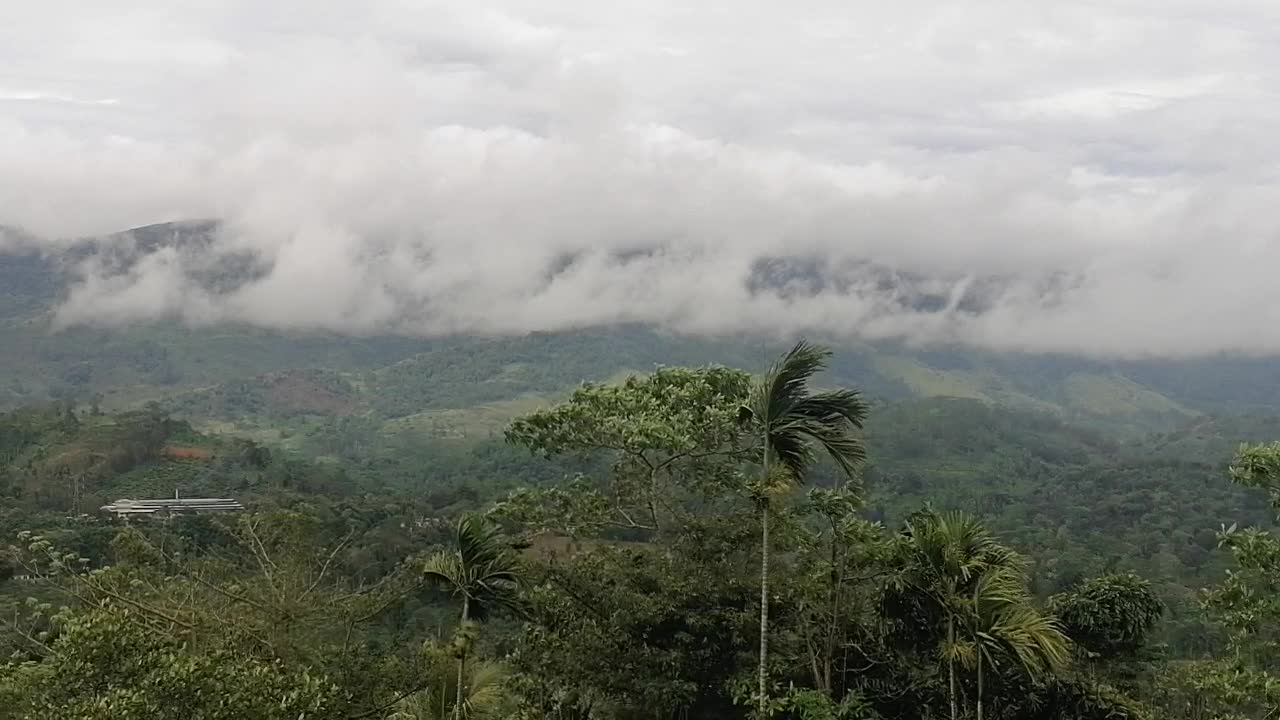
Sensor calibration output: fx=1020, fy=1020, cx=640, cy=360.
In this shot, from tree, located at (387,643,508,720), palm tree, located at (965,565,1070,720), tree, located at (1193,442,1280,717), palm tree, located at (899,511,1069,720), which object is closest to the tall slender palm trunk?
palm tree, located at (899,511,1069,720)

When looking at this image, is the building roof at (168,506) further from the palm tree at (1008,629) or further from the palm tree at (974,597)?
the palm tree at (1008,629)

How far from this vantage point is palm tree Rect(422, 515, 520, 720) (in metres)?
12.3

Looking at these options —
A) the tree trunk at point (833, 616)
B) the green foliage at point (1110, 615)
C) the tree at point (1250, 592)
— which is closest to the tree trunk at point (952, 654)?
the tree trunk at point (833, 616)

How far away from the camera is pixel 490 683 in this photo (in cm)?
1429

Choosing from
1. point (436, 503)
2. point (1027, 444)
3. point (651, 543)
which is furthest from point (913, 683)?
point (1027, 444)

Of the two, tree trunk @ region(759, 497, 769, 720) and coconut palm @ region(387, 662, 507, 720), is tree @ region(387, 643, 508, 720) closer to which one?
coconut palm @ region(387, 662, 507, 720)

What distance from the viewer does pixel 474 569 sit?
12430 millimetres

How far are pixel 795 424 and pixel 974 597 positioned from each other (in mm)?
2862

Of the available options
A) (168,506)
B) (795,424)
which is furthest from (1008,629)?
(168,506)

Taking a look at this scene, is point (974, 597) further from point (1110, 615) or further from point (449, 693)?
point (449, 693)

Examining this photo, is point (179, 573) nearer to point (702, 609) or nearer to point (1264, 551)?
point (702, 609)

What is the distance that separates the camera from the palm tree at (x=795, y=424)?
1214 centimetres

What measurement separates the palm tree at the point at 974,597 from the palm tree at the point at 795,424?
4.64ft

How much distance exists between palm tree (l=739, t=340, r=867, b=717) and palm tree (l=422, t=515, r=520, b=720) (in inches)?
129
